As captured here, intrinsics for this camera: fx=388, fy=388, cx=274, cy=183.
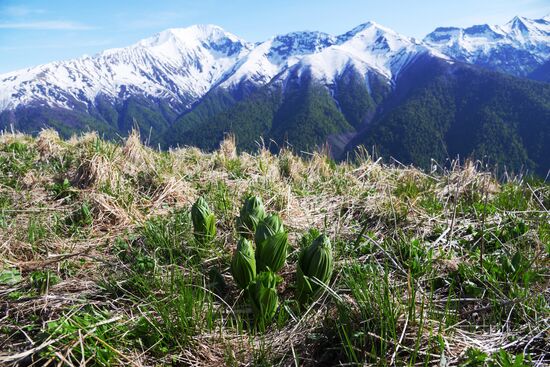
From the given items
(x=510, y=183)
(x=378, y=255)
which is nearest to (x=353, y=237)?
(x=378, y=255)

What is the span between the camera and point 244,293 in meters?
2.51

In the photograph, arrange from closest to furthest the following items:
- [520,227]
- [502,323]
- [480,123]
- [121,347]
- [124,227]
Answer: [121,347] → [502,323] → [520,227] → [124,227] → [480,123]

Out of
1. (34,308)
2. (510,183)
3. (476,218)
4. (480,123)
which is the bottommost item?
(480,123)

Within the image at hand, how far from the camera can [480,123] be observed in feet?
628

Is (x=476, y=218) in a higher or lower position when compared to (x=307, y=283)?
lower

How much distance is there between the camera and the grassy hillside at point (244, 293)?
1920 millimetres

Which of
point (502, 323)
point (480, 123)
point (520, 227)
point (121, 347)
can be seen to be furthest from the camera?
point (480, 123)

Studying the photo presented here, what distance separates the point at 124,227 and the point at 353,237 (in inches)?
87.5

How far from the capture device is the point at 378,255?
3.12 m

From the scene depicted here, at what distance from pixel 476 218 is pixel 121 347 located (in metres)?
3.39

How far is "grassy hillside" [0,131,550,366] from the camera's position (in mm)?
1920

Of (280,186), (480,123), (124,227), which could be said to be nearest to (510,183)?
(280,186)

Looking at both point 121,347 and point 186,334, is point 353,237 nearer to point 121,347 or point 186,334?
point 186,334

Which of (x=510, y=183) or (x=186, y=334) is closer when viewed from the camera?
(x=186, y=334)
